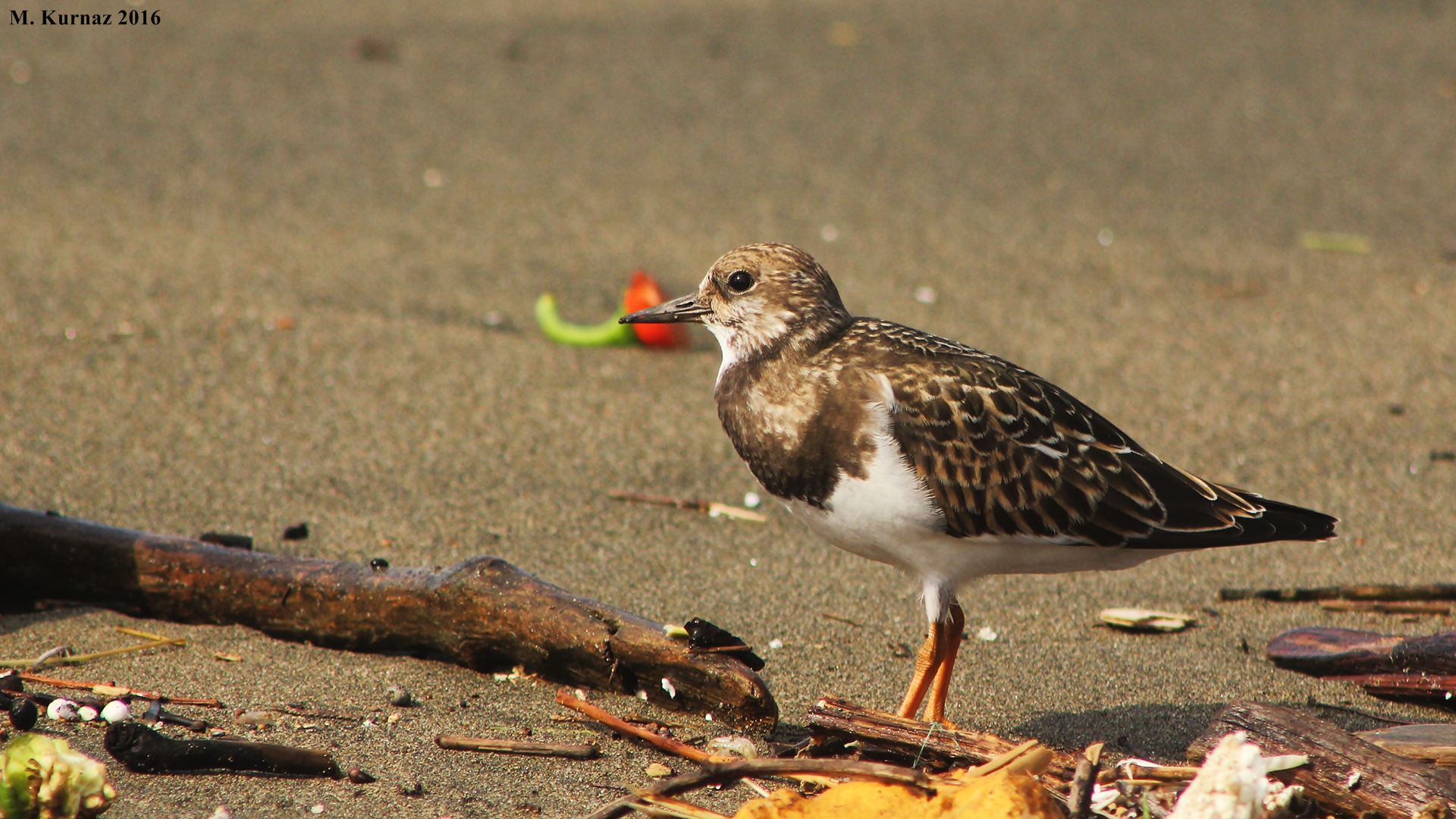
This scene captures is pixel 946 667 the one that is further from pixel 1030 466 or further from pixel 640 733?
pixel 640 733

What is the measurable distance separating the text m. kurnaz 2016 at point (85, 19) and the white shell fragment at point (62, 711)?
750 cm

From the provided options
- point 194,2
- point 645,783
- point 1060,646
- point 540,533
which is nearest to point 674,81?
point 194,2

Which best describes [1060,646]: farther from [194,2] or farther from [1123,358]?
[194,2]

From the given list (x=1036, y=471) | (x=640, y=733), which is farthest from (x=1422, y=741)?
(x=640, y=733)

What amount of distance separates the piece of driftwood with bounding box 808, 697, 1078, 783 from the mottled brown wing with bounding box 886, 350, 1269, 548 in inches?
22.1

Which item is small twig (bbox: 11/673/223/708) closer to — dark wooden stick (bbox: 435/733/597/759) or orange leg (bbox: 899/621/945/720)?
dark wooden stick (bbox: 435/733/597/759)

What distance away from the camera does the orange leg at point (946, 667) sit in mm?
3656

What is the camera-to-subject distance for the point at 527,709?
352 centimetres

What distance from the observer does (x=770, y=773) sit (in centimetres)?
289

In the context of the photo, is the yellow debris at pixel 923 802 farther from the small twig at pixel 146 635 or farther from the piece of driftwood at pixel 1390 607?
the piece of driftwood at pixel 1390 607

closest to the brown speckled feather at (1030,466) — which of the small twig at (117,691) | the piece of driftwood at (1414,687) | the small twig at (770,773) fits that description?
the piece of driftwood at (1414,687)

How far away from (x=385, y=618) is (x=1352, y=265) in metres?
5.61

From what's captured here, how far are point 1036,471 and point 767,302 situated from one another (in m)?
0.86

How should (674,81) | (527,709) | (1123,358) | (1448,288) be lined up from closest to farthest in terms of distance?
(527,709) < (1123,358) < (1448,288) < (674,81)
